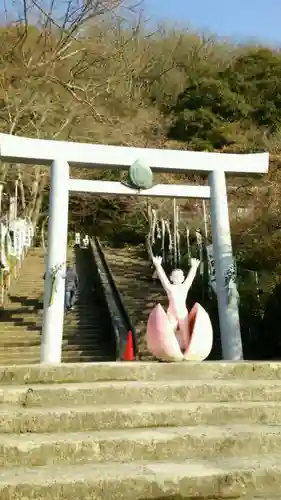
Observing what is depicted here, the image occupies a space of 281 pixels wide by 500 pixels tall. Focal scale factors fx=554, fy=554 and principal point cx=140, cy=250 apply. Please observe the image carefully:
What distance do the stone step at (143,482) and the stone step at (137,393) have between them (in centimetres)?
81

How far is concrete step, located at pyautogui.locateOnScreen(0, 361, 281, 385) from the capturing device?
4.39 meters

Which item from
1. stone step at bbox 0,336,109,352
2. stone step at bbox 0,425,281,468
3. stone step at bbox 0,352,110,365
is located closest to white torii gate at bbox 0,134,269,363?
stone step at bbox 0,352,110,365

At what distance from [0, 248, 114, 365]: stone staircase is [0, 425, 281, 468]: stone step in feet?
17.2

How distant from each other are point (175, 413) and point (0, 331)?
6595mm

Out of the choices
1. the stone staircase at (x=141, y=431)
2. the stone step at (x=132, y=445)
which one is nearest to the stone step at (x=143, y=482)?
the stone staircase at (x=141, y=431)

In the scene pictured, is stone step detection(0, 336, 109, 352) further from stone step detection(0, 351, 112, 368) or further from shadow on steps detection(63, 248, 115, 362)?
stone step detection(0, 351, 112, 368)

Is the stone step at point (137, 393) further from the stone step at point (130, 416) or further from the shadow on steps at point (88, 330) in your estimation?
the shadow on steps at point (88, 330)

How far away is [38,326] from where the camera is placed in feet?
33.2

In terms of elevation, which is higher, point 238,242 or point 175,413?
point 238,242

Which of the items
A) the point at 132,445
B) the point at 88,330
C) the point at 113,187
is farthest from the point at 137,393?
the point at 88,330

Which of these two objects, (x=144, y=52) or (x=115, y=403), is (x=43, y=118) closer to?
(x=144, y=52)

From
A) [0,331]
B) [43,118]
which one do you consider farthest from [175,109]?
[0,331]

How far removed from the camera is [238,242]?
40.0 ft

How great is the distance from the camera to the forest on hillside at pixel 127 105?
45.3ft
